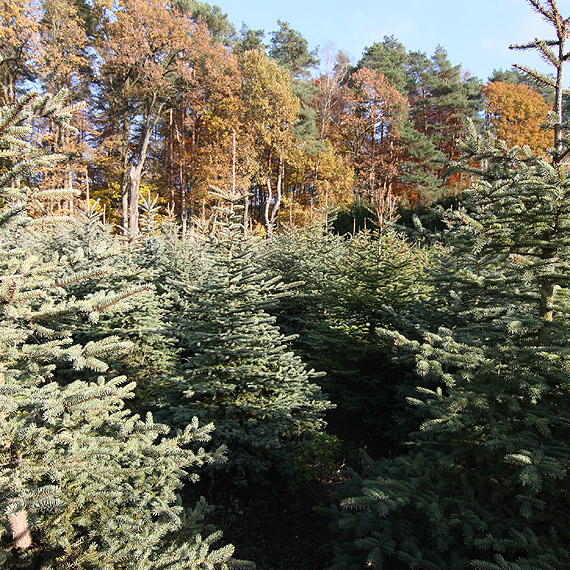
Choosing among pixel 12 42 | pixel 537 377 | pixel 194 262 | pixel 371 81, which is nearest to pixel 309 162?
pixel 371 81

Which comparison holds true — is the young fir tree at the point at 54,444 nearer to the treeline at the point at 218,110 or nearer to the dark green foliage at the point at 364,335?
the dark green foliage at the point at 364,335

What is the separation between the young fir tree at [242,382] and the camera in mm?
4348

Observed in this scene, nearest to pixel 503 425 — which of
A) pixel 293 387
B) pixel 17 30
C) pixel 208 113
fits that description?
pixel 293 387

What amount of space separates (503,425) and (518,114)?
3047cm

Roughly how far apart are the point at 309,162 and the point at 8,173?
81.6 feet

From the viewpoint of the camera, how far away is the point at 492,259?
337 cm

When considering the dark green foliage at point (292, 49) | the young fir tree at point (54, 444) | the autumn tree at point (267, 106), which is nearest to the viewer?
the young fir tree at point (54, 444)

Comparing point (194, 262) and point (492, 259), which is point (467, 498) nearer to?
point (492, 259)

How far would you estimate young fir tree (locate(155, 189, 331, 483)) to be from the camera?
14.3 feet

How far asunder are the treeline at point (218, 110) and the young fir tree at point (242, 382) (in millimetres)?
11969

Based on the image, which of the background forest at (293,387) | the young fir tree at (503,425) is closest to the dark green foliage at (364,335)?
the background forest at (293,387)

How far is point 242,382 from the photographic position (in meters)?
4.54

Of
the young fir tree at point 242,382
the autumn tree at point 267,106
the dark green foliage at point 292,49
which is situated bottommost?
the young fir tree at point 242,382

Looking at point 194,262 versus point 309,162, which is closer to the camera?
point 194,262
